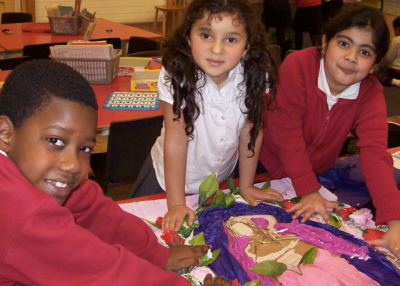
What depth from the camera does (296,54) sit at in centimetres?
145

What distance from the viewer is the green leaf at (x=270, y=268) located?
929 millimetres

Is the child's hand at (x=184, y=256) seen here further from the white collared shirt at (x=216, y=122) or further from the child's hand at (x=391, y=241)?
the child's hand at (x=391, y=241)

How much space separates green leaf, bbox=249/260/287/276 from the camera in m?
0.93

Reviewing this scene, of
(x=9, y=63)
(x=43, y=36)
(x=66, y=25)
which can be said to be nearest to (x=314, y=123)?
(x=9, y=63)

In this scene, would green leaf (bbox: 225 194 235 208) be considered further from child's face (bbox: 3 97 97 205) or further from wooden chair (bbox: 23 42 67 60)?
wooden chair (bbox: 23 42 67 60)

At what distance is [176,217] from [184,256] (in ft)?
0.56

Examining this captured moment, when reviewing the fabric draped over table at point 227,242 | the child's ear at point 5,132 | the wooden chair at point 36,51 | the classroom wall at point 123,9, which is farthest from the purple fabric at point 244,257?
the classroom wall at point 123,9

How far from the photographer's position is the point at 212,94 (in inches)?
49.4

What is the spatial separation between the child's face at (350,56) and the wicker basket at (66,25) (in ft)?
8.46

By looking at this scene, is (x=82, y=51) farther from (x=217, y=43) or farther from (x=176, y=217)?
(x=176, y=217)

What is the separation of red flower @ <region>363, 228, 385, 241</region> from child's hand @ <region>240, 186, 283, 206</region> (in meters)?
0.28

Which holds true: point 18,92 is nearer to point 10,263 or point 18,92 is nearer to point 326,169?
point 10,263

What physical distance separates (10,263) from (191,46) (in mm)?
809

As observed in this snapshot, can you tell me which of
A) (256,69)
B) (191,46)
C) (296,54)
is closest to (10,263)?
(191,46)
